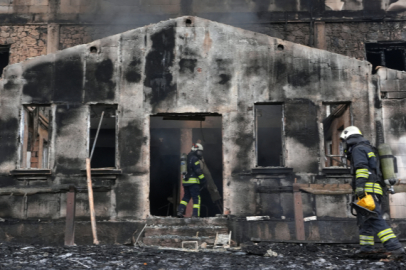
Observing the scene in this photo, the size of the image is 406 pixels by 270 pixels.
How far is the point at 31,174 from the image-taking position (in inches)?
427

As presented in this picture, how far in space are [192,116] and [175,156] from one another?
16.5 ft

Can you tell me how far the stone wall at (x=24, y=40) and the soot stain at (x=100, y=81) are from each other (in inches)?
260

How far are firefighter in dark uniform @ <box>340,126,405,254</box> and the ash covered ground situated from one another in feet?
0.96

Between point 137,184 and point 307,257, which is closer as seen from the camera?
point 307,257

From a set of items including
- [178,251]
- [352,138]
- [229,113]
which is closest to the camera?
[352,138]

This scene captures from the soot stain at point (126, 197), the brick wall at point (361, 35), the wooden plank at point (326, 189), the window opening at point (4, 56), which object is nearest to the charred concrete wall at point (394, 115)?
the wooden plank at point (326, 189)

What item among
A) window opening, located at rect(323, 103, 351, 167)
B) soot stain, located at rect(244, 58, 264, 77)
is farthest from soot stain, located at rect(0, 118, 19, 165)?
window opening, located at rect(323, 103, 351, 167)

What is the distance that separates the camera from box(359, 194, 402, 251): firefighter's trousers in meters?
7.70

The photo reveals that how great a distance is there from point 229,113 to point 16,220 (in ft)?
16.9

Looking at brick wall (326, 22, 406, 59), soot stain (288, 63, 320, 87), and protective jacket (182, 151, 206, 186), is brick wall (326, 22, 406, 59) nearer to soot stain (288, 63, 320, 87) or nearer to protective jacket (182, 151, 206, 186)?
soot stain (288, 63, 320, 87)

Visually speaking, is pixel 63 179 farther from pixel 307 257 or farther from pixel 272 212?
pixel 307 257

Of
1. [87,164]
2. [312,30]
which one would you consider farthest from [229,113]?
Result: [312,30]

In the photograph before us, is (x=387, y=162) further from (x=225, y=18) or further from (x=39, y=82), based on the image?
(x=225, y=18)

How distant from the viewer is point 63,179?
35.8 feet
